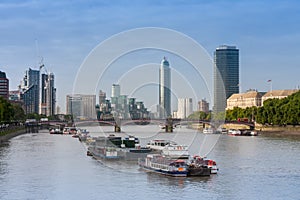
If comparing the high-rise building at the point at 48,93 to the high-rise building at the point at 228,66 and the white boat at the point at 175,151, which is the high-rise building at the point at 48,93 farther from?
the white boat at the point at 175,151

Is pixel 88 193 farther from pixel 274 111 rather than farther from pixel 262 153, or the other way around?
pixel 274 111

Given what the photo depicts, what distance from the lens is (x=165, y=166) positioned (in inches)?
1091

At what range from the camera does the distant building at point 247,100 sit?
396 ft

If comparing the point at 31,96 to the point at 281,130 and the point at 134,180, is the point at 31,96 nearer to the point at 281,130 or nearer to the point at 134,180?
the point at 281,130

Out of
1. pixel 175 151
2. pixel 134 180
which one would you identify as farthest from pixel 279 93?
pixel 134 180

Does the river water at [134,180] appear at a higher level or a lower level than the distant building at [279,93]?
lower

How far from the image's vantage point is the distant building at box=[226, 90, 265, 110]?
121 metres

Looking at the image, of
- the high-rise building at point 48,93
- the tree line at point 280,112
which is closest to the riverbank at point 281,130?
the tree line at point 280,112

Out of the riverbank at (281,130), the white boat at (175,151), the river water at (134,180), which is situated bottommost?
the river water at (134,180)

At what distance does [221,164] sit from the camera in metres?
32.1

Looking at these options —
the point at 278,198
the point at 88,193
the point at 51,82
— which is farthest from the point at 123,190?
the point at 51,82

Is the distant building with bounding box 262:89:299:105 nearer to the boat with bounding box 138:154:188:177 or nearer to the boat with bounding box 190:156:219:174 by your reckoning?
the boat with bounding box 138:154:188:177

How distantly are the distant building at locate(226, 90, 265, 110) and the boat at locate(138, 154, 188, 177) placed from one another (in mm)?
92199

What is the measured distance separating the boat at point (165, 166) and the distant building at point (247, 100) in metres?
92.2
